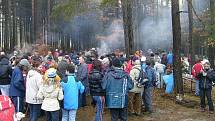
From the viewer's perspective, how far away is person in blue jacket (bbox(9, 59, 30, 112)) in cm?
1093

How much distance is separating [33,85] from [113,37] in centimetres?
3449

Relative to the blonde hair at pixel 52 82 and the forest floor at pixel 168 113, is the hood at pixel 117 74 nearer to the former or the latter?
the blonde hair at pixel 52 82

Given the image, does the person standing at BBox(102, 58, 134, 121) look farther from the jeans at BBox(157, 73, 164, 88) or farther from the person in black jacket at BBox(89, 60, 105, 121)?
the jeans at BBox(157, 73, 164, 88)

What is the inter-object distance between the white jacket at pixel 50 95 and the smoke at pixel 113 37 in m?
33.7

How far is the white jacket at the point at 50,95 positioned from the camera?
9.23 m

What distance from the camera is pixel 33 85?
996cm

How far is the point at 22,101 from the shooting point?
11383mm

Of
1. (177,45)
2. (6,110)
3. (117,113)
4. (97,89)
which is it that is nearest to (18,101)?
(97,89)

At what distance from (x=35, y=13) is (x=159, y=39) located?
17144 mm

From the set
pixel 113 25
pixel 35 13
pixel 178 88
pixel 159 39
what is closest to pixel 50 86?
pixel 178 88

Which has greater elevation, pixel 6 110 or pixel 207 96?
pixel 6 110

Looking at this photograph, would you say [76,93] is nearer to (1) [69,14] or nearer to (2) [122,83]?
(2) [122,83]

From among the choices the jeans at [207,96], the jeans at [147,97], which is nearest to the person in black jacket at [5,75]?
the jeans at [147,97]

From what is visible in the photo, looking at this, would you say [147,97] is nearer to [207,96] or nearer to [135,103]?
[135,103]
